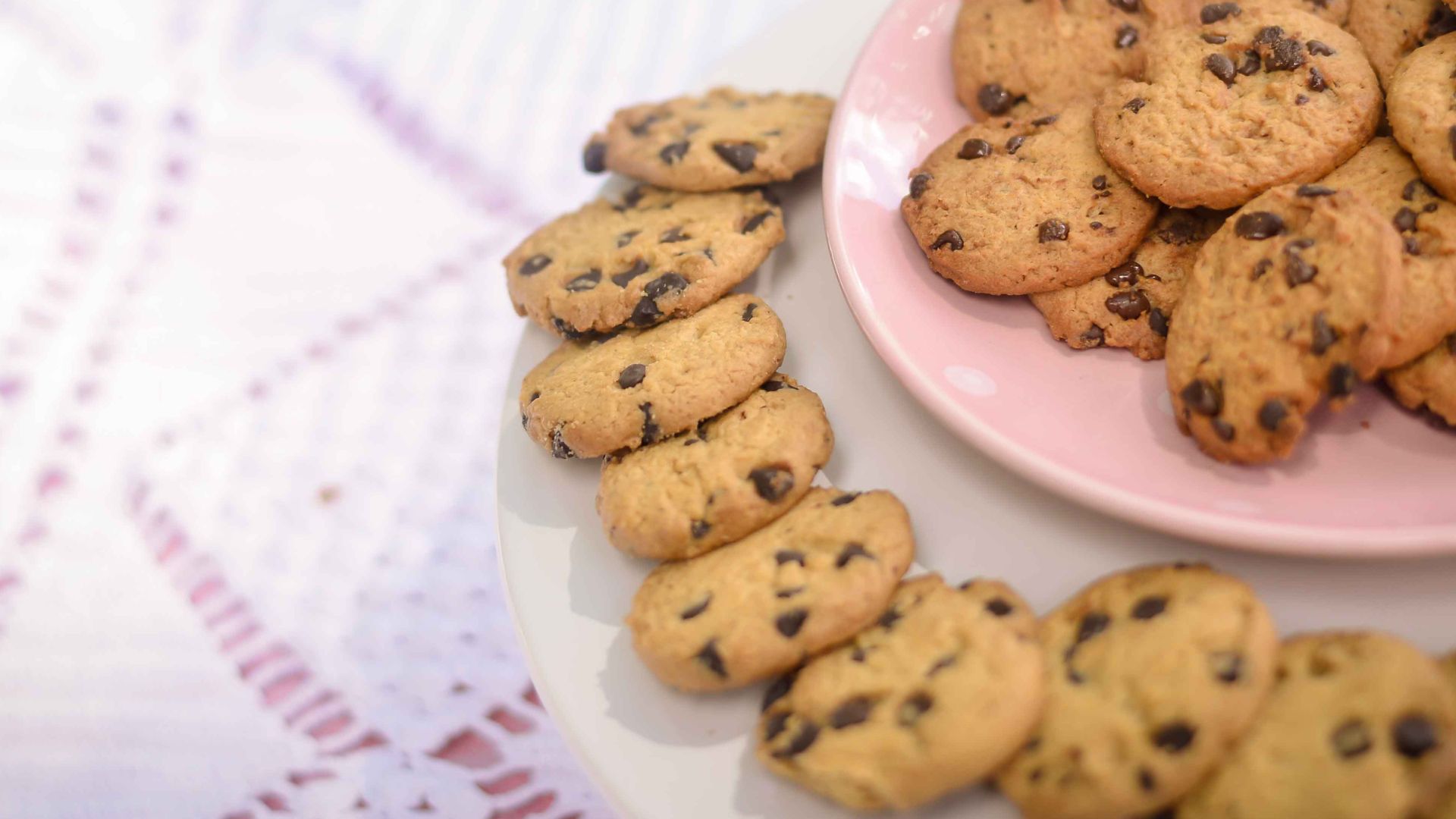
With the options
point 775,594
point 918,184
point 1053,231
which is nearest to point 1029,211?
point 1053,231

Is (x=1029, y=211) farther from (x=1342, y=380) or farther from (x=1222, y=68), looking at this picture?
(x=1342, y=380)

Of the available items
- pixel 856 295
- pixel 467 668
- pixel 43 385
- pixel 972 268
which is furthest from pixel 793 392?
pixel 43 385

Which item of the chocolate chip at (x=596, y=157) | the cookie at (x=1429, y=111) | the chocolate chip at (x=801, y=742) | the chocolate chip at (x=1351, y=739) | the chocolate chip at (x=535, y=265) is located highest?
the chocolate chip at (x=596, y=157)

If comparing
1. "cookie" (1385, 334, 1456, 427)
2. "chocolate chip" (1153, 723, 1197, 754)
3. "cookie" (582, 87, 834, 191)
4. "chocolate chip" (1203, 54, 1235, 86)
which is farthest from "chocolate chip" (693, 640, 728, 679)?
"chocolate chip" (1203, 54, 1235, 86)

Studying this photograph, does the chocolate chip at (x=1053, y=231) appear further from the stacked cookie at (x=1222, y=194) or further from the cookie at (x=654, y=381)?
the cookie at (x=654, y=381)

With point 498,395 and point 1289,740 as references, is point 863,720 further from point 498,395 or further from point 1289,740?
point 498,395

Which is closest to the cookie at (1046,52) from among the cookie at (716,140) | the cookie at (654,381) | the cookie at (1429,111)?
the cookie at (716,140)
